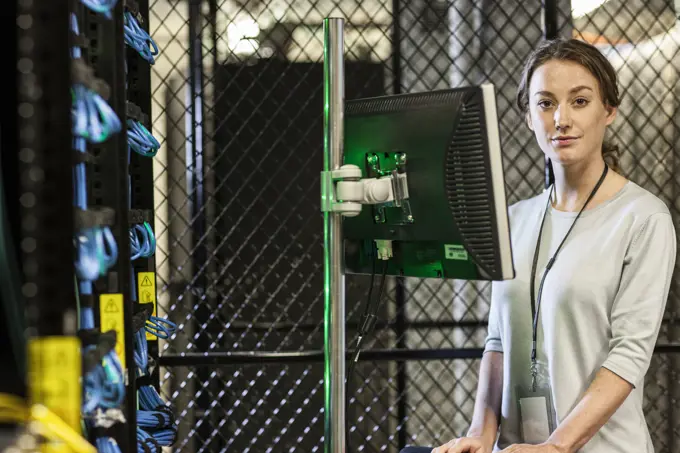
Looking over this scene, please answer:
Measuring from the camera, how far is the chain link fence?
2.68m

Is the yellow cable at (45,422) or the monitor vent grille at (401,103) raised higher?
the monitor vent grille at (401,103)

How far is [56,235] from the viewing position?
885 millimetres

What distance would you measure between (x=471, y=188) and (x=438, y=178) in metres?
0.06

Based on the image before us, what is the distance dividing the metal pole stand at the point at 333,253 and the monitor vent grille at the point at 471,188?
0.18 metres

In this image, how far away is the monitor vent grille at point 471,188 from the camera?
1.08 meters

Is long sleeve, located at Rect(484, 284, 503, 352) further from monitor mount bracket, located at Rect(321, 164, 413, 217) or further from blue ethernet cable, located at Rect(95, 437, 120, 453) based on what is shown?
blue ethernet cable, located at Rect(95, 437, 120, 453)

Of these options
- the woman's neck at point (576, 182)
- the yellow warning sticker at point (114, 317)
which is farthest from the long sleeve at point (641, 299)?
the yellow warning sticker at point (114, 317)

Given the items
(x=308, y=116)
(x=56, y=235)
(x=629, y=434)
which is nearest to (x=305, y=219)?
(x=308, y=116)

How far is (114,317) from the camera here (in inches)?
41.2

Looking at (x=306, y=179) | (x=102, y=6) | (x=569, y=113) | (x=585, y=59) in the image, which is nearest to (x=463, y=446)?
(x=569, y=113)

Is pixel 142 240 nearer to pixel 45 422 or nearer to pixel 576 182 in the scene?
pixel 45 422

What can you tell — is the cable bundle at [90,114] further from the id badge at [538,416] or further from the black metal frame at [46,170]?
the id badge at [538,416]

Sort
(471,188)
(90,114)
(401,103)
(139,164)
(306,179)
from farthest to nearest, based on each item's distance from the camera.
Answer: (306,179) < (139,164) < (401,103) < (471,188) < (90,114)

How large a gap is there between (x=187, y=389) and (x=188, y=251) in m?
0.56
